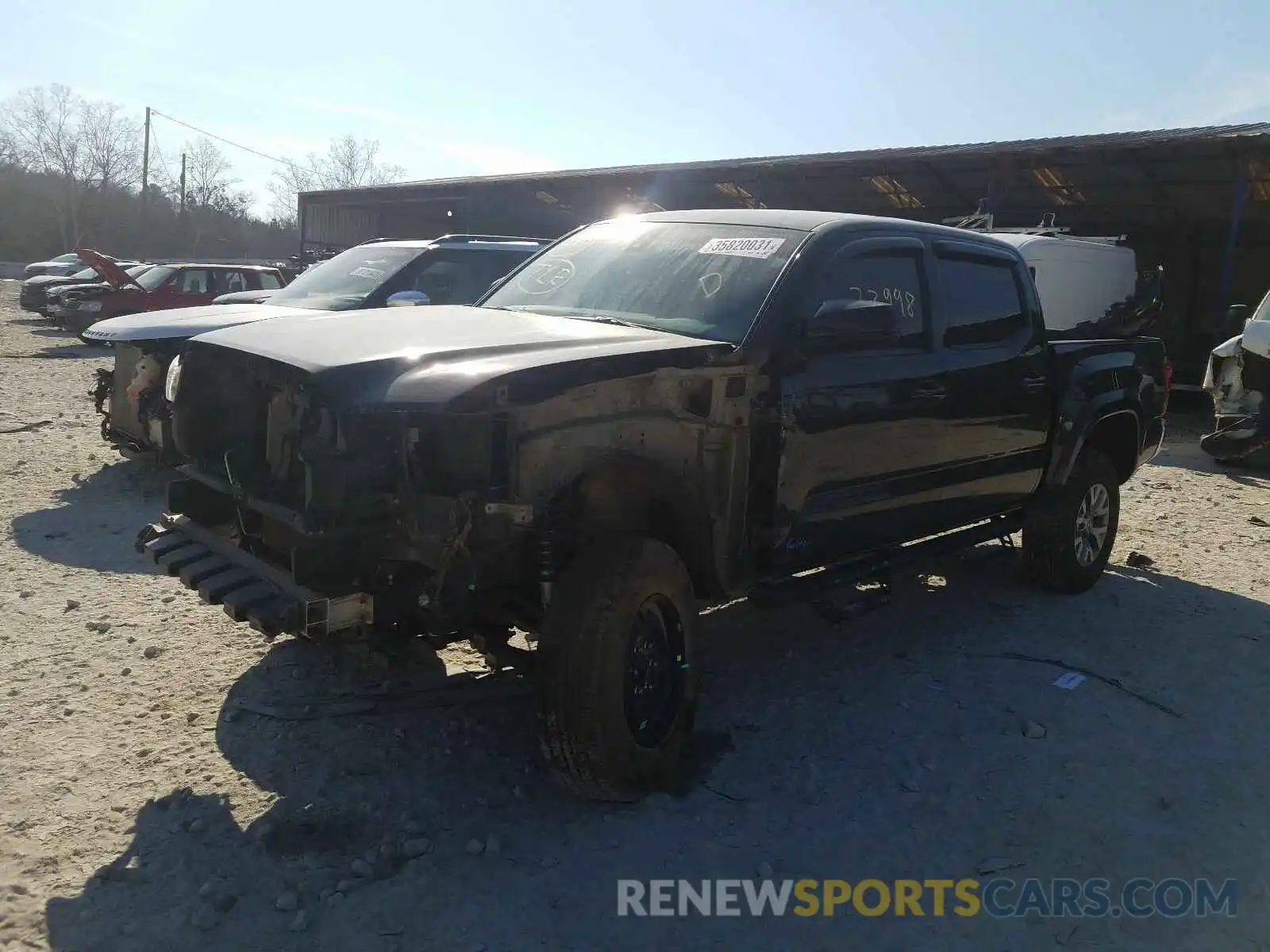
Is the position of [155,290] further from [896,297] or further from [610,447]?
[610,447]

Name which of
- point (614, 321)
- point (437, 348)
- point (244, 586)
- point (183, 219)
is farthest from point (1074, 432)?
point (183, 219)

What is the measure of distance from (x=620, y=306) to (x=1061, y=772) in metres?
2.51

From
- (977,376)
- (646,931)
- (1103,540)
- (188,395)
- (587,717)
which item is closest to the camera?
(646,931)

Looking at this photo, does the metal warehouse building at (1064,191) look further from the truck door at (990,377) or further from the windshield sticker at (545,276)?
the windshield sticker at (545,276)

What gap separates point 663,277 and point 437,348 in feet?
4.50

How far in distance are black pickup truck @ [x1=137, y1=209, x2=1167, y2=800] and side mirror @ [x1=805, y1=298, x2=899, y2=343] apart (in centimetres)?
1

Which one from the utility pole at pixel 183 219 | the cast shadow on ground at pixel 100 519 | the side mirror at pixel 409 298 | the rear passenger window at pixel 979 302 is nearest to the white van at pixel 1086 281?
the rear passenger window at pixel 979 302

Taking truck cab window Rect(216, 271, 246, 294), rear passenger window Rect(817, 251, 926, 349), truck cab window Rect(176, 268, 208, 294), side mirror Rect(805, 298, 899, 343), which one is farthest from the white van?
truck cab window Rect(176, 268, 208, 294)

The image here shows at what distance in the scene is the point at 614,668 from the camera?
128 inches

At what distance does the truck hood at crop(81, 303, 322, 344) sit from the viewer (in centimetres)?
638

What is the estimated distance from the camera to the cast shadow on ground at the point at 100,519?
586 centimetres

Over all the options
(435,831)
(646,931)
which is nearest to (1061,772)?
(646,931)

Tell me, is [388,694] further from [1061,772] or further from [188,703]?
[1061,772]

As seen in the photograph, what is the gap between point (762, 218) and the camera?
4516 millimetres
